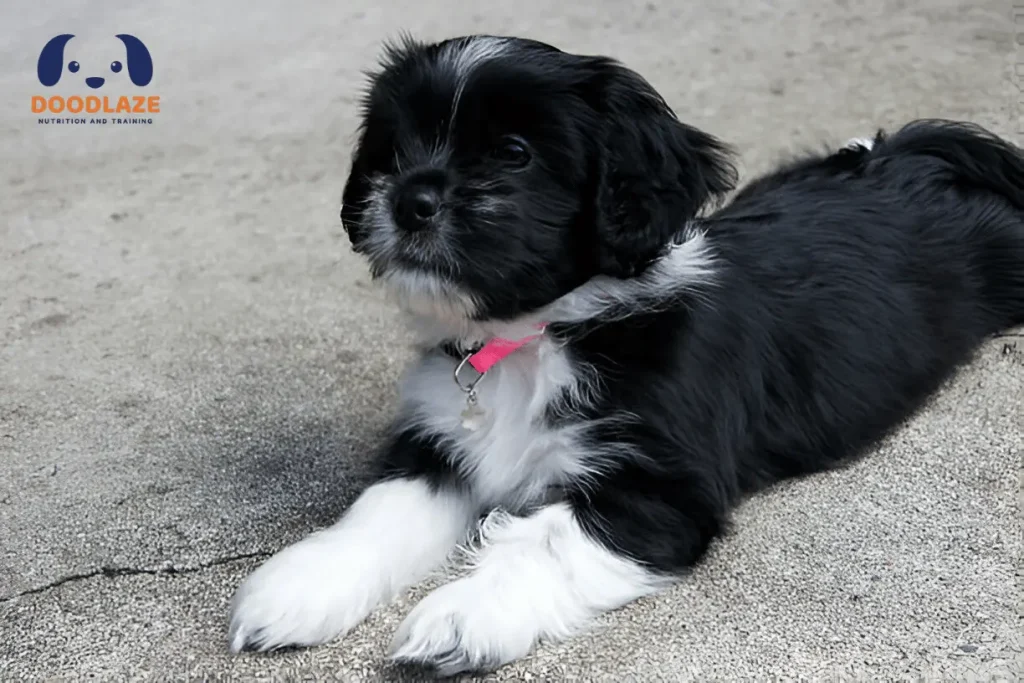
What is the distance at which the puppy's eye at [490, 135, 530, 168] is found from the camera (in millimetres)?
2479

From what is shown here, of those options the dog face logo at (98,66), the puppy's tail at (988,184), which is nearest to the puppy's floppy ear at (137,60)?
the dog face logo at (98,66)

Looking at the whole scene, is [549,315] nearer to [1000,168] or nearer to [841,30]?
[1000,168]

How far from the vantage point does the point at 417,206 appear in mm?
2383

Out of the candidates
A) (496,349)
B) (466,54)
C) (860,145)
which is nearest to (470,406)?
(496,349)

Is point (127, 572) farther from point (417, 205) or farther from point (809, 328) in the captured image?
point (809, 328)

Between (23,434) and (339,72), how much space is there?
4036mm

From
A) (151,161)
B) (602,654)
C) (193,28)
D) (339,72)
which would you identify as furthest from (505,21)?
(602,654)

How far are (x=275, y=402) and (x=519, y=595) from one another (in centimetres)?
151

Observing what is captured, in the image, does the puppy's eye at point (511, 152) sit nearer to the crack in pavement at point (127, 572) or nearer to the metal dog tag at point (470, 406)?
the metal dog tag at point (470, 406)

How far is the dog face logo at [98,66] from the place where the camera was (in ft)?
20.6

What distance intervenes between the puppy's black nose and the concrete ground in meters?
0.88

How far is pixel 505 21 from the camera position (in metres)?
7.61

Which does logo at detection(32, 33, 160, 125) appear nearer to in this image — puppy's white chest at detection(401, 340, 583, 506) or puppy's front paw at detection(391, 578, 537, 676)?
puppy's white chest at detection(401, 340, 583, 506)

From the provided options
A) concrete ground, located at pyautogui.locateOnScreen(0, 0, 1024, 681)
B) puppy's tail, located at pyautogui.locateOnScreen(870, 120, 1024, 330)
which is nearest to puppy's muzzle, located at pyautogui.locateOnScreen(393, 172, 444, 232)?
concrete ground, located at pyautogui.locateOnScreen(0, 0, 1024, 681)
